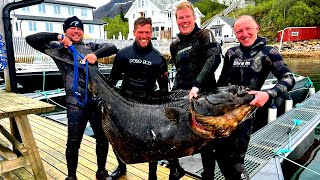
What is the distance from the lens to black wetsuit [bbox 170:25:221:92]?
9.03ft

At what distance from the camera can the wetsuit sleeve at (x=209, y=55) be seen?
2677 mm

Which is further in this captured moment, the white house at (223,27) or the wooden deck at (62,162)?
the white house at (223,27)

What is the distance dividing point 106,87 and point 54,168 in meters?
2.06

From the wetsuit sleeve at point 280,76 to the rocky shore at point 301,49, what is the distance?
4502 centimetres

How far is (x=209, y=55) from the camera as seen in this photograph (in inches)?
109

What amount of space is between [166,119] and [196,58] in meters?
0.97

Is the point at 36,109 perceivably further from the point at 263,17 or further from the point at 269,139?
the point at 263,17

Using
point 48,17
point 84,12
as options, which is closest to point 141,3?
point 84,12

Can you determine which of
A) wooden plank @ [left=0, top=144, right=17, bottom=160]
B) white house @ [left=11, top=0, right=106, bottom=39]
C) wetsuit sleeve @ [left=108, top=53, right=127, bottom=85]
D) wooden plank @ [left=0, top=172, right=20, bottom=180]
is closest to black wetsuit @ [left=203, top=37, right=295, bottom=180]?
wetsuit sleeve @ [left=108, top=53, right=127, bottom=85]

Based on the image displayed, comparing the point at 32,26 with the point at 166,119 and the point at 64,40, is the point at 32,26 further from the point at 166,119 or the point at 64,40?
the point at 166,119

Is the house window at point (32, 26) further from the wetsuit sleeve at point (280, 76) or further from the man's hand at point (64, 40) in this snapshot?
the wetsuit sleeve at point (280, 76)

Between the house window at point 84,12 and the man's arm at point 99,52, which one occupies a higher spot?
the house window at point 84,12

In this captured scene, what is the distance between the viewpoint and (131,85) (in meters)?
3.17

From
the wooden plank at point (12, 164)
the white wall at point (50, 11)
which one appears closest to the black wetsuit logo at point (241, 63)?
the wooden plank at point (12, 164)
